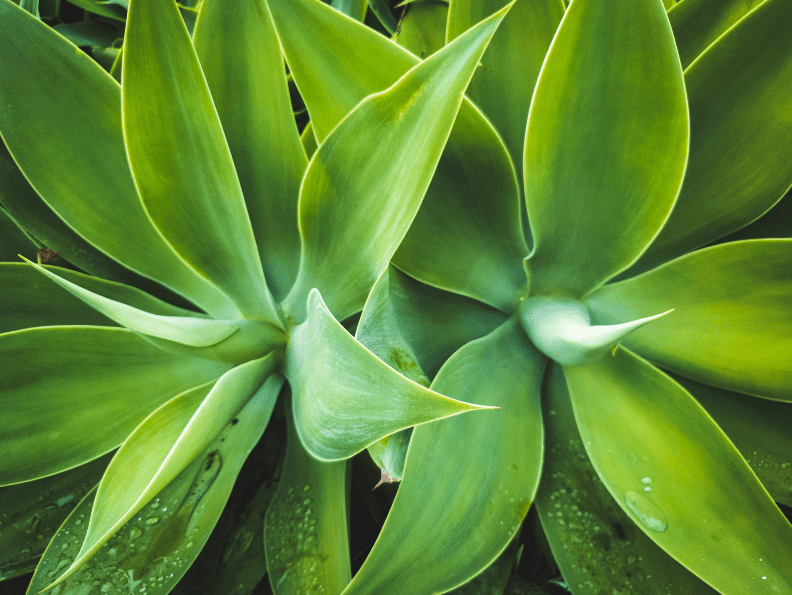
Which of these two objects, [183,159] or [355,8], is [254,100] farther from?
[355,8]

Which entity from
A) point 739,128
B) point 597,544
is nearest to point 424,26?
point 739,128

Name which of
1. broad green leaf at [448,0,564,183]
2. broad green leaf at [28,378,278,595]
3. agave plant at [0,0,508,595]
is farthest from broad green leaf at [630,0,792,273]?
broad green leaf at [28,378,278,595]

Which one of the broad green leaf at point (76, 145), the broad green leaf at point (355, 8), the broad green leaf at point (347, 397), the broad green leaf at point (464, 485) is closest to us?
the broad green leaf at point (347, 397)

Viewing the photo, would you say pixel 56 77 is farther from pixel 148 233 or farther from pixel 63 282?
pixel 63 282

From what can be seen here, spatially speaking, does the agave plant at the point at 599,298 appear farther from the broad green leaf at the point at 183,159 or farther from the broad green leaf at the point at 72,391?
the broad green leaf at the point at 72,391

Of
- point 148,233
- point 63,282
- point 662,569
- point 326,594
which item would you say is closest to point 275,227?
point 148,233

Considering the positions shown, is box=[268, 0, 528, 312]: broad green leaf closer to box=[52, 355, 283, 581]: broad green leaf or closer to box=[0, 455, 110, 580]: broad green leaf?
box=[52, 355, 283, 581]: broad green leaf

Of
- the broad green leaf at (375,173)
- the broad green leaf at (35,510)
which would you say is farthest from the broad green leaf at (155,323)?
the broad green leaf at (35,510)
